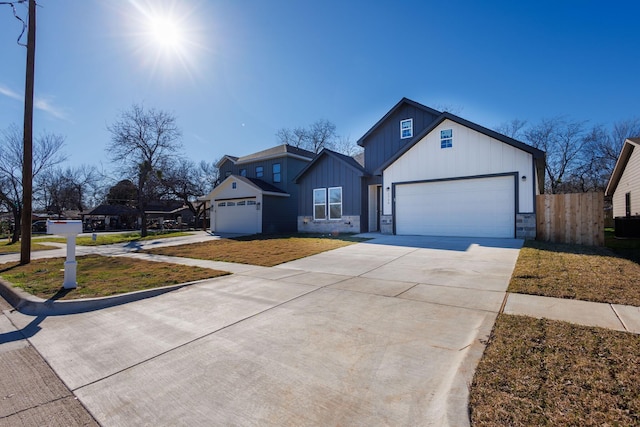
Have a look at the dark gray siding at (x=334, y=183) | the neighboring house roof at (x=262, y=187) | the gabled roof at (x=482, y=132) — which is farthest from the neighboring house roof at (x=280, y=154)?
the gabled roof at (x=482, y=132)

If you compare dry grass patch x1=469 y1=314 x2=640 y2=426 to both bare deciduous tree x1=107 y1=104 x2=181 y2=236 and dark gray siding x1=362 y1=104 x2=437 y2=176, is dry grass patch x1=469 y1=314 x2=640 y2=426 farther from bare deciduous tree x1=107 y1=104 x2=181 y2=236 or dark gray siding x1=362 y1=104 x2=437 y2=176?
bare deciduous tree x1=107 y1=104 x2=181 y2=236

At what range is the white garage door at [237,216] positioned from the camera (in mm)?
20016

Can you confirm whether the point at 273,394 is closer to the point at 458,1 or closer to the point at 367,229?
the point at 458,1

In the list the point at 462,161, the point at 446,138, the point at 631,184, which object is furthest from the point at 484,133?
the point at 631,184

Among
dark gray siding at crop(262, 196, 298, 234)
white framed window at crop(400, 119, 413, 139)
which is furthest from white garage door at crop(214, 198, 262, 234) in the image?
white framed window at crop(400, 119, 413, 139)

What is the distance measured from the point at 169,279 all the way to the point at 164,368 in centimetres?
400

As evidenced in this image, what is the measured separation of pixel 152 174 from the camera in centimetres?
2247

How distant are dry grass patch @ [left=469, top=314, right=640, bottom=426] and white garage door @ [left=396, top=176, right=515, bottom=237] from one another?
381 inches

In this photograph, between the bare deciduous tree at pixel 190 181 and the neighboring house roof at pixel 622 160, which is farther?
the bare deciduous tree at pixel 190 181

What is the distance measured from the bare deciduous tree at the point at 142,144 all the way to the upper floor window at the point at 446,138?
60.6ft

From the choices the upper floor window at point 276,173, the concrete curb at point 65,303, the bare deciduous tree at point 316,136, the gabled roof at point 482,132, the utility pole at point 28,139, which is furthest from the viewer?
the bare deciduous tree at point 316,136

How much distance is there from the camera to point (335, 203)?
1706cm

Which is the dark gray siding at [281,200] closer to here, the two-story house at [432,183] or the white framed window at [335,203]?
the two-story house at [432,183]

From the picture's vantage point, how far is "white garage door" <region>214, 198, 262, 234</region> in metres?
20.0
